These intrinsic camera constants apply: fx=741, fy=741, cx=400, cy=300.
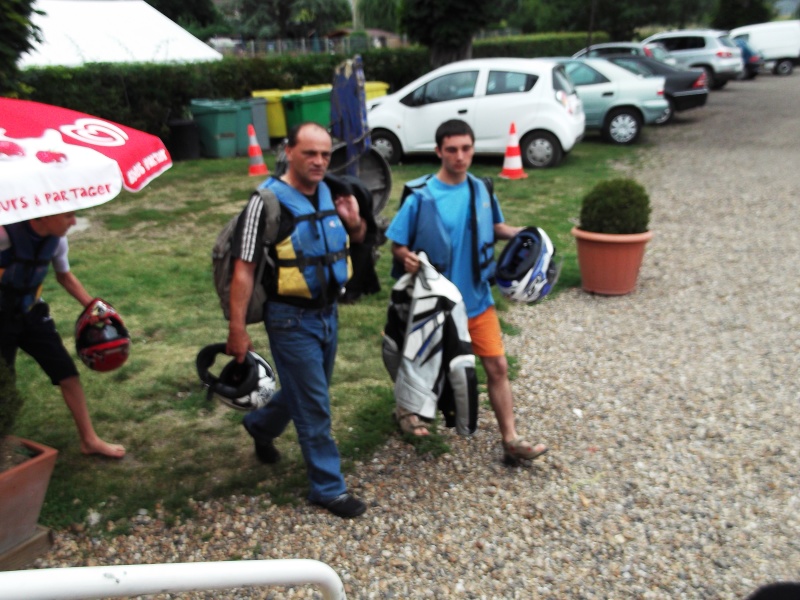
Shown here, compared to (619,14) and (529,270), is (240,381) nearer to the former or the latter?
(529,270)

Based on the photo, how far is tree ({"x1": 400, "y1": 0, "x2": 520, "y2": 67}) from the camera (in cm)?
1748

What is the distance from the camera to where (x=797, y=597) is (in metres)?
1.47

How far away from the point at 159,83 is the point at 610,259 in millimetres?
11382

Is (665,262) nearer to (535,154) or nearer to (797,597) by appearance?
(535,154)

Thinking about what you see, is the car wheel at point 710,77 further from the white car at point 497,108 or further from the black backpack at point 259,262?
the black backpack at point 259,262

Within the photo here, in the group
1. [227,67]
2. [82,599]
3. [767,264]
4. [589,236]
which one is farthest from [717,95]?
[82,599]

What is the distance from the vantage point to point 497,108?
12.3m

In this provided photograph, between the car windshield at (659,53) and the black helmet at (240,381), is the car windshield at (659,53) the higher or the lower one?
the lower one

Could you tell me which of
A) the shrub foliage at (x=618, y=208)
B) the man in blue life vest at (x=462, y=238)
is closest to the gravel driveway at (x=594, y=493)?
the man in blue life vest at (x=462, y=238)

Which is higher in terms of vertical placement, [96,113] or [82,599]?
[82,599]

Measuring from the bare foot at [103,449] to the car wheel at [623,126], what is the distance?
13128mm

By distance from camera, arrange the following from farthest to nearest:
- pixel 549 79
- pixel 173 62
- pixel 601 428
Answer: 1. pixel 173 62
2. pixel 549 79
3. pixel 601 428

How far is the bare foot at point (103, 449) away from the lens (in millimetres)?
4094

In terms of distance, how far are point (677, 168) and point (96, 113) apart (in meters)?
10.7
